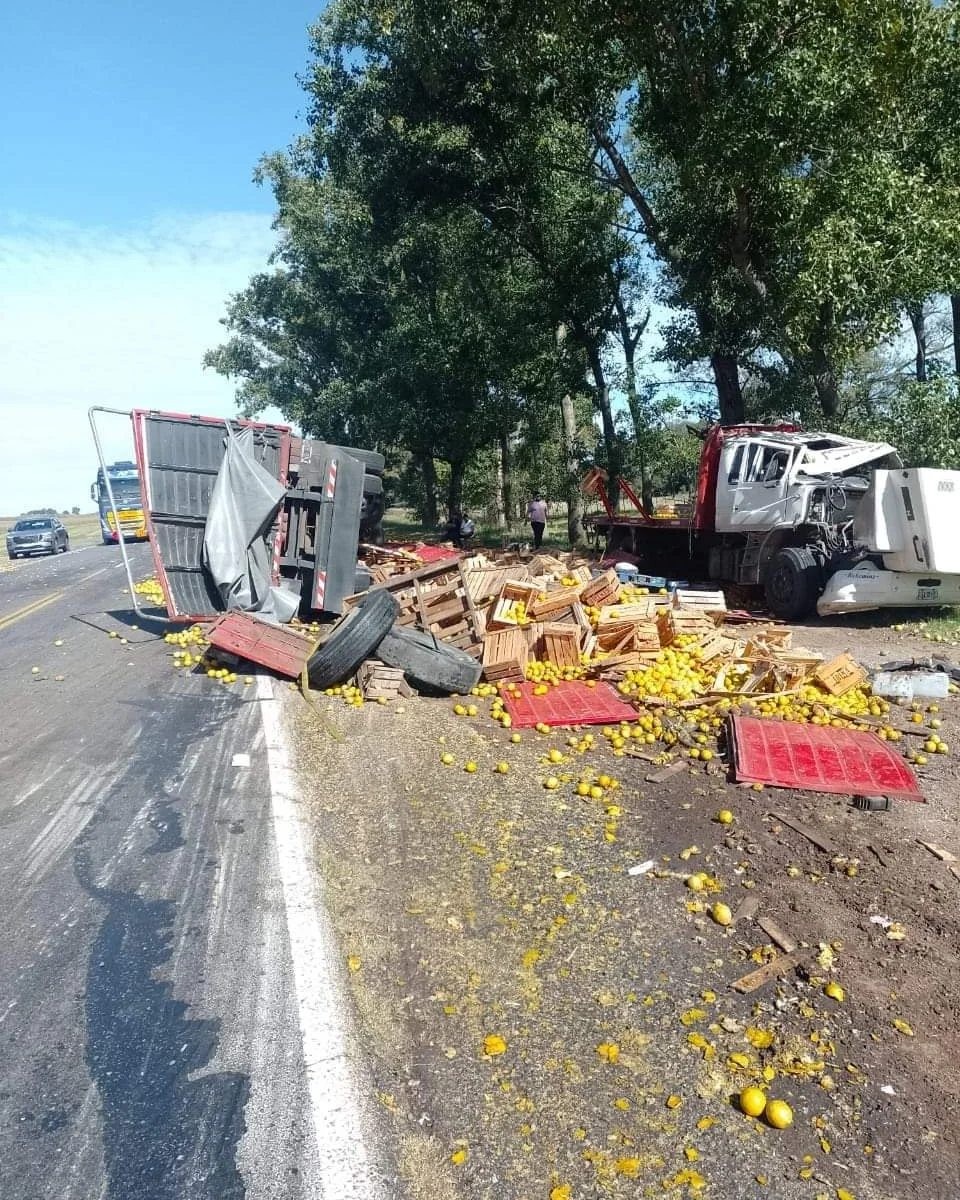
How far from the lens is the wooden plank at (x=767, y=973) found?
145 inches

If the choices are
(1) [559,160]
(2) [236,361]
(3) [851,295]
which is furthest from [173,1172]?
(2) [236,361]

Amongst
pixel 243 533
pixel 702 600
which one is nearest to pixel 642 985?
pixel 702 600

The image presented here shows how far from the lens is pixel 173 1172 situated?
2.77 metres

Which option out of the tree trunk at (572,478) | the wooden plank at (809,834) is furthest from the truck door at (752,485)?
the tree trunk at (572,478)

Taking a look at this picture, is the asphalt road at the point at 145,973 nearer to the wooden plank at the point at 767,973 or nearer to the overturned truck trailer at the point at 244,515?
the wooden plank at the point at 767,973

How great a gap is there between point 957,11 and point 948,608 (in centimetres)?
1090

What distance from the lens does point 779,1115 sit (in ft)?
9.66

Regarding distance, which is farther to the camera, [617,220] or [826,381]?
[617,220]

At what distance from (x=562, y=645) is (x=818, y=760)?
3.37 meters

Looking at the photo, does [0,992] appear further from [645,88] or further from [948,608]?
[645,88]

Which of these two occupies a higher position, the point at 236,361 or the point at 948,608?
the point at 236,361

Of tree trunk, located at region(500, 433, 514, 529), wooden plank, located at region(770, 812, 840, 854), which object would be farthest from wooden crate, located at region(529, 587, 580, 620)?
tree trunk, located at region(500, 433, 514, 529)

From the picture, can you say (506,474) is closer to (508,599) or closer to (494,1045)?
(508,599)

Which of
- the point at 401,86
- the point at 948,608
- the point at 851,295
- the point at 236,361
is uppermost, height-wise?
the point at 401,86
